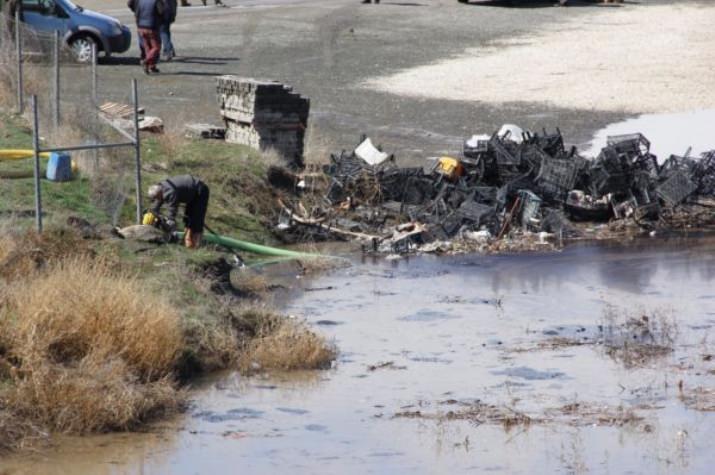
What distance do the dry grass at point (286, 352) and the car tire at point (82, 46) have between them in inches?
694

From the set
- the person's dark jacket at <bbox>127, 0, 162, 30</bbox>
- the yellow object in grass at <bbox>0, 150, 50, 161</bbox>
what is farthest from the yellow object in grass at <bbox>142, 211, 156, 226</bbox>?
the person's dark jacket at <bbox>127, 0, 162, 30</bbox>

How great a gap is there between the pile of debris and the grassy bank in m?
3.83

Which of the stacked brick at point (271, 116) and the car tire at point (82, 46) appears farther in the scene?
the car tire at point (82, 46)

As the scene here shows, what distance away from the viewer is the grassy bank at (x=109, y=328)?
11.7 meters

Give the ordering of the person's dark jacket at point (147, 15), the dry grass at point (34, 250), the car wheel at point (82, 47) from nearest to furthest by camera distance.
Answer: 1. the dry grass at point (34, 250)
2. the person's dark jacket at point (147, 15)
3. the car wheel at point (82, 47)

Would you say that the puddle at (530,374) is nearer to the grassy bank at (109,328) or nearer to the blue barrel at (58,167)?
the grassy bank at (109,328)

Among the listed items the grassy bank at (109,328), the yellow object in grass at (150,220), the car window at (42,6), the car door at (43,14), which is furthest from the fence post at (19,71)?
the car window at (42,6)

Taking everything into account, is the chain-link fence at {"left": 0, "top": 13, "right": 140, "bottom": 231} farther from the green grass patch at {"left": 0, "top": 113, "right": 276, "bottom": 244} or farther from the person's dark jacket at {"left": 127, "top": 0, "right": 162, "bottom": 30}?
the person's dark jacket at {"left": 127, "top": 0, "right": 162, "bottom": 30}

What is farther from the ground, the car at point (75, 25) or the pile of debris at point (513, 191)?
the car at point (75, 25)

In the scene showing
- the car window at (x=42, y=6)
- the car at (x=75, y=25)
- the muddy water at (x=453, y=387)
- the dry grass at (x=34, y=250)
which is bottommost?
the muddy water at (x=453, y=387)

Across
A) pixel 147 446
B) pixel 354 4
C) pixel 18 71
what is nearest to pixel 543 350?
pixel 147 446

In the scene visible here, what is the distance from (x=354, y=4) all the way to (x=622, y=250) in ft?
87.8

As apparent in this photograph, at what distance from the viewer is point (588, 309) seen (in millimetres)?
16141

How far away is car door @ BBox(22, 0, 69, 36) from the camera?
30.5 m
